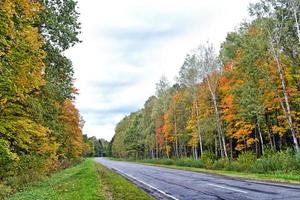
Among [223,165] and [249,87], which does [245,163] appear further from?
[249,87]

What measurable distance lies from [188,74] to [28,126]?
35245 mm

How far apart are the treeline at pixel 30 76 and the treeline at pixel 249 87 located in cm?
1625

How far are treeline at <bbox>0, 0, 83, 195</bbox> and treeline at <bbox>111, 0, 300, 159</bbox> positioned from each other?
640 inches

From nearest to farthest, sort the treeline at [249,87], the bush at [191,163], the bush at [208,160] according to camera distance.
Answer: the treeline at [249,87] → the bush at [208,160] → the bush at [191,163]

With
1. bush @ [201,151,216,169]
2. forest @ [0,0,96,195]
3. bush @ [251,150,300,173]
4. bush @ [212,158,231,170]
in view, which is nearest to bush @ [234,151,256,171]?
bush @ [212,158,231,170]

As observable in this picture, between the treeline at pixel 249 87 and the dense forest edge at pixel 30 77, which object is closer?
the dense forest edge at pixel 30 77

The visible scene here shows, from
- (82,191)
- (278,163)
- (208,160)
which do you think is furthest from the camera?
(208,160)

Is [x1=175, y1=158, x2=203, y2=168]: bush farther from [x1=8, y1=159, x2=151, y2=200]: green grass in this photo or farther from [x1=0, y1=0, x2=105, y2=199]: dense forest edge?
[x1=0, y1=0, x2=105, y2=199]: dense forest edge

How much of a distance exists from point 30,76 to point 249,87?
2267 cm

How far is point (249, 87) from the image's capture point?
31.6 meters

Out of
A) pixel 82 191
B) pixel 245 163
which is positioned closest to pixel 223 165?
pixel 245 163

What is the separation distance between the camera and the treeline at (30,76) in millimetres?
11875

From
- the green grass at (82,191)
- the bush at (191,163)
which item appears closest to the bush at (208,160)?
the bush at (191,163)

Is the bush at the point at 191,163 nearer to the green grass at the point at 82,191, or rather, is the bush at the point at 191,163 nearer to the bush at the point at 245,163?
the bush at the point at 245,163
